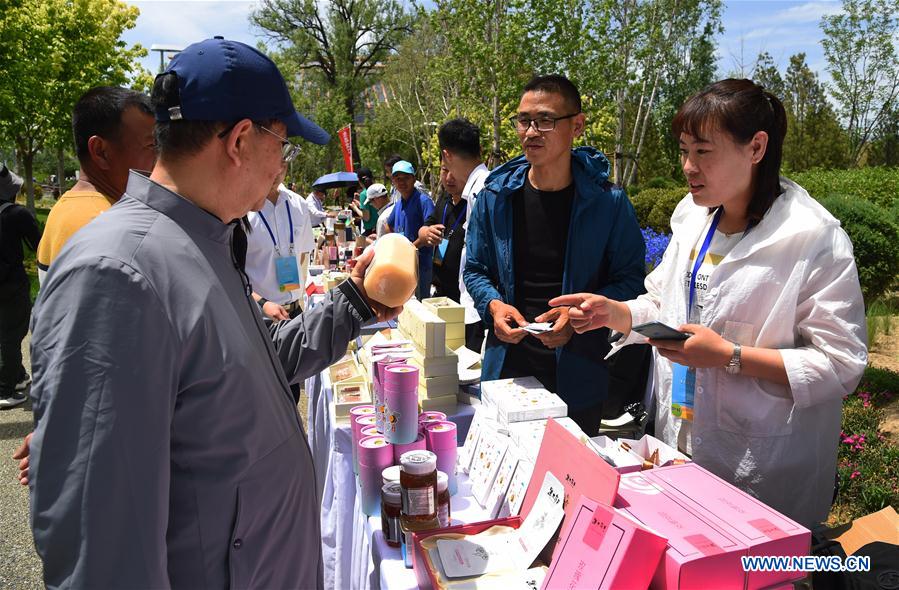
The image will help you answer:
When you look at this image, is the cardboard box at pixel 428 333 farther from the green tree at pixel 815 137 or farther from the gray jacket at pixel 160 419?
the green tree at pixel 815 137

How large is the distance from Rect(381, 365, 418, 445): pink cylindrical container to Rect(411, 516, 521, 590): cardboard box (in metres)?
0.38

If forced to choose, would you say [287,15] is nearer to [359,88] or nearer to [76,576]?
[359,88]

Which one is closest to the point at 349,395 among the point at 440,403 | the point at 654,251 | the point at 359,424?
the point at 440,403

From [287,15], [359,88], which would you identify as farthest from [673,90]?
[287,15]

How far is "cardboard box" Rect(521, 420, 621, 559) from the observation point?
4.06 ft

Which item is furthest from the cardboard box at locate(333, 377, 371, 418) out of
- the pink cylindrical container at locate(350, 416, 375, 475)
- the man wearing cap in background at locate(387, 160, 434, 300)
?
the man wearing cap in background at locate(387, 160, 434, 300)

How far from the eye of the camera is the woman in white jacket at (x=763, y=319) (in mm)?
1600

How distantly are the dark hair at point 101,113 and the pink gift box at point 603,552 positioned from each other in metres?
2.02

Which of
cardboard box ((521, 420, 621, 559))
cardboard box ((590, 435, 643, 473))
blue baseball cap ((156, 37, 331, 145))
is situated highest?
blue baseball cap ((156, 37, 331, 145))

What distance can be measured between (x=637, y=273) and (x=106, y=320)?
2.16m

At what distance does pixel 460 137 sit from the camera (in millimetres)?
4465

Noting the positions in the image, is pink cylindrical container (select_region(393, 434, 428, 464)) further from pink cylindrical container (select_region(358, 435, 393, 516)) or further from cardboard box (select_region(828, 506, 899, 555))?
cardboard box (select_region(828, 506, 899, 555))

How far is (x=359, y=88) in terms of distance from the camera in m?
30.5

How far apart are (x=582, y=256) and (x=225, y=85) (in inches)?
67.0
